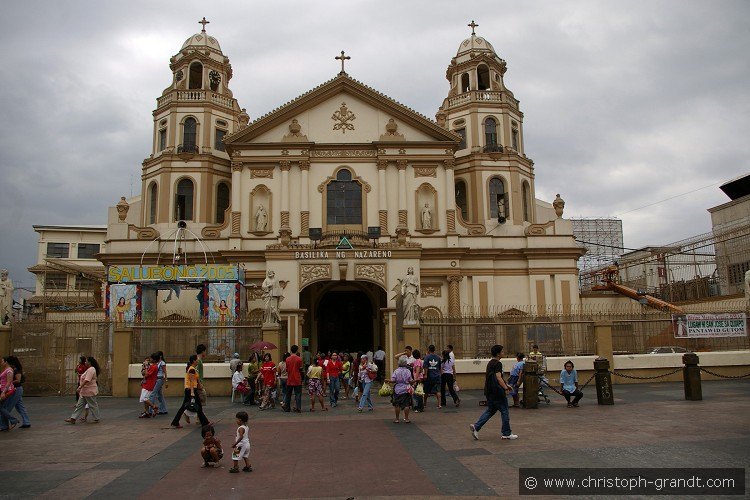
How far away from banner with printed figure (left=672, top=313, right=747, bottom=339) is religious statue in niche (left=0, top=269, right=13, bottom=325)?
80.8ft

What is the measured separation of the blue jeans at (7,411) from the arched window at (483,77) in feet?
113

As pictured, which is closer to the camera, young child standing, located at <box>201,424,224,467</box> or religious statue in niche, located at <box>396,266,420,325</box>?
young child standing, located at <box>201,424,224,467</box>

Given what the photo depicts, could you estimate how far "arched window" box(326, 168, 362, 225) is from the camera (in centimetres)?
3581

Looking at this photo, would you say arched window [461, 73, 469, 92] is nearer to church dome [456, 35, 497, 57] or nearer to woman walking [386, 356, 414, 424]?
church dome [456, 35, 497, 57]

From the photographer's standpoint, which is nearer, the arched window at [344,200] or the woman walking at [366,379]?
the woman walking at [366,379]

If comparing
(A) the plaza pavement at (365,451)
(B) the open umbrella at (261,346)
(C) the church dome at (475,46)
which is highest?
(C) the church dome at (475,46)

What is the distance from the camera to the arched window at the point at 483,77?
41.8 meters

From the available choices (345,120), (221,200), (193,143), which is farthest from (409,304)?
(193,143)

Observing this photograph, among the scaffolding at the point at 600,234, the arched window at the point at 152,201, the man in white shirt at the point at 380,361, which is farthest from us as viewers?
the scaffolding at the point at 600,234

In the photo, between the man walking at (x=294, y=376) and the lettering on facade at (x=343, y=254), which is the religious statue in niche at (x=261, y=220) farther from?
the man walking at (x=294, y=376)

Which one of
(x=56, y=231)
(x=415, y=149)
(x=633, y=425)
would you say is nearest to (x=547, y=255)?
(x=415, y=149)

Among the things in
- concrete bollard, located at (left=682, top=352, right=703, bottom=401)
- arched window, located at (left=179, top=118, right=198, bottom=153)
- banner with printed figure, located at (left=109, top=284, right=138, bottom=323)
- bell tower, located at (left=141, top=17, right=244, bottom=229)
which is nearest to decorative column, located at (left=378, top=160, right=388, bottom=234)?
bell tower, located at (left=141, top=17, right=244, bottom=229)

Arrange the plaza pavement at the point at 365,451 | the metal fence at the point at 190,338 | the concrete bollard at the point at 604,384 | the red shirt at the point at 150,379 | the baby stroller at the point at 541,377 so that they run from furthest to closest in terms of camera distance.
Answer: the metal fence at the point at 190,338, the baby stroller at the point at 541,377, the concrete bollard at the point at 604,384, the red shirt at the point at 150,379, the plaza pavement at the point at 365,451

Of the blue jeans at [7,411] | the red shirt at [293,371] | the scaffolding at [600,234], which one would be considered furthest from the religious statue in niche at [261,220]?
the scaffolding at [600,234]
